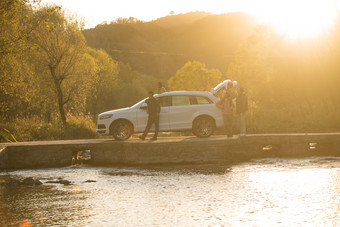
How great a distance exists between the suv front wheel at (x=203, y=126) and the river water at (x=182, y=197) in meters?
3.18

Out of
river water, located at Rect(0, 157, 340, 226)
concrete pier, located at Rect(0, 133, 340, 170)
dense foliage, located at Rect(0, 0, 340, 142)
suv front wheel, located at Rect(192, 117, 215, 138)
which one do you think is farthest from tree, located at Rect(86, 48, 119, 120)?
river water, located at Rect(0, 157, 340, 226)

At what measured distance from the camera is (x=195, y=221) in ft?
26.6

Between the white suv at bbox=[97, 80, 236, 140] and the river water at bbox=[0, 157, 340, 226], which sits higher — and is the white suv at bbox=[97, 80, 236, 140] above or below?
above

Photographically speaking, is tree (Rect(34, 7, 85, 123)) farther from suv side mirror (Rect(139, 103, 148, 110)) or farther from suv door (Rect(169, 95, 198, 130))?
suv door (Rect(169, 95, 198, 130))

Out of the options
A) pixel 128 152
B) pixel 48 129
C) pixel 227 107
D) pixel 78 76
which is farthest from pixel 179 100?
pixel 78 76

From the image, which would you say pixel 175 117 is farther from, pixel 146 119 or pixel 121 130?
pixel 121 130

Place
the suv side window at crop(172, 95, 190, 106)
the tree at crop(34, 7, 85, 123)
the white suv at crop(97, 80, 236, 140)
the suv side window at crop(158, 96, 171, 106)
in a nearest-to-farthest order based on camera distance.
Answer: the white suv at crop(97, 80, 236, 140), the suv side window at crop(172, 95, 190, 106), the suv side window at crop(158, 96, 171, 106), the tree at crop(34, 7, 85, 123)

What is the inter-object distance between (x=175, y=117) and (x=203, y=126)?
40.9 inches

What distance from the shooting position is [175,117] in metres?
18.6

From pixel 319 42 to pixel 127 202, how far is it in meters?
34.7

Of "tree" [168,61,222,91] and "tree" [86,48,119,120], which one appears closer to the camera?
"tree" [86,48,119,120]

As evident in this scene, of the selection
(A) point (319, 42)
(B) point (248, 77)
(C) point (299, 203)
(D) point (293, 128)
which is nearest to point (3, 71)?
(C) point (299, 203)

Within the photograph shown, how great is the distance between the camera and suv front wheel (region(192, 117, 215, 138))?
18.6 metres

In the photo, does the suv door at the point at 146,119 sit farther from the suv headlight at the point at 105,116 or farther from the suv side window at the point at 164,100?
the suv headlight at the point at 105,116
